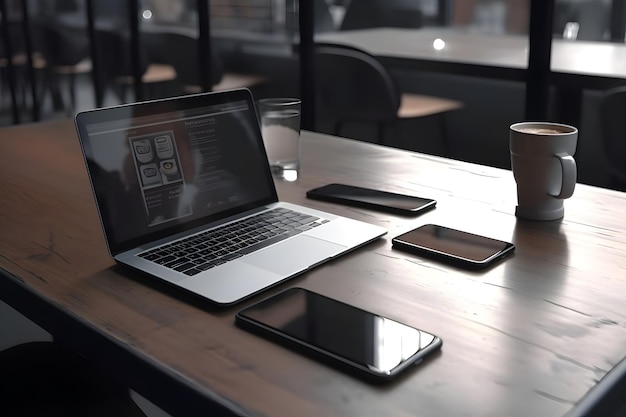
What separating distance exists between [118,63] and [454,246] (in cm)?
368

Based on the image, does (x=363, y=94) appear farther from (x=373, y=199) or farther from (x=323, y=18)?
(x=373, y=199)

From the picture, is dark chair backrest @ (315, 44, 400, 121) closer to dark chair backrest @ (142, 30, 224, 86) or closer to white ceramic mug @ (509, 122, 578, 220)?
dark chair backrest @ (142, 30, 224, 86)

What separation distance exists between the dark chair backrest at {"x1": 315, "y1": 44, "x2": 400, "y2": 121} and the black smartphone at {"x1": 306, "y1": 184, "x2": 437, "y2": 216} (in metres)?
1.62

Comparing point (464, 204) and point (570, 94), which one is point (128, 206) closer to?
point (464, 204)

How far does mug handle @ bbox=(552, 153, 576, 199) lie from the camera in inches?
38.9

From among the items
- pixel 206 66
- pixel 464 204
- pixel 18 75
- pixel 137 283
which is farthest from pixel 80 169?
pixel 18 75

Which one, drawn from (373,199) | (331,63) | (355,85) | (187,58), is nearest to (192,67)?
(187,58)

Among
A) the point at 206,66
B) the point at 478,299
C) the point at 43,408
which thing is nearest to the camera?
the point at 478,299

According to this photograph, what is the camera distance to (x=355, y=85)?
281cm

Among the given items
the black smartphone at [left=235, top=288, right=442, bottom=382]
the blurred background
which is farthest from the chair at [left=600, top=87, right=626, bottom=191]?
the black smartphone at [left=235, top=288, right=442, bottom=382]

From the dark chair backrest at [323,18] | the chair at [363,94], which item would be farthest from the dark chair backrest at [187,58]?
the chair at [363,94]

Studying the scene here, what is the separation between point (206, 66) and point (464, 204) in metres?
2.69

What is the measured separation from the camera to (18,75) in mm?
4555

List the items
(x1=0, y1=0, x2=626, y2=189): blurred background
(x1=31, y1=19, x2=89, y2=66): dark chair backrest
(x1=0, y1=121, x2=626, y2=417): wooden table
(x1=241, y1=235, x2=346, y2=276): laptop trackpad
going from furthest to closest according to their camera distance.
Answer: (x1=31, y1=19, x2=89, y2=66): dark chair backrest < (x1=0, y1=0, x2=626, y2=189): blurred background < (x1=241, y1=235, x2=346, y2=276): laptop trackpad < (x1=0, y1=121, x2=626, y2=417): wooden table
